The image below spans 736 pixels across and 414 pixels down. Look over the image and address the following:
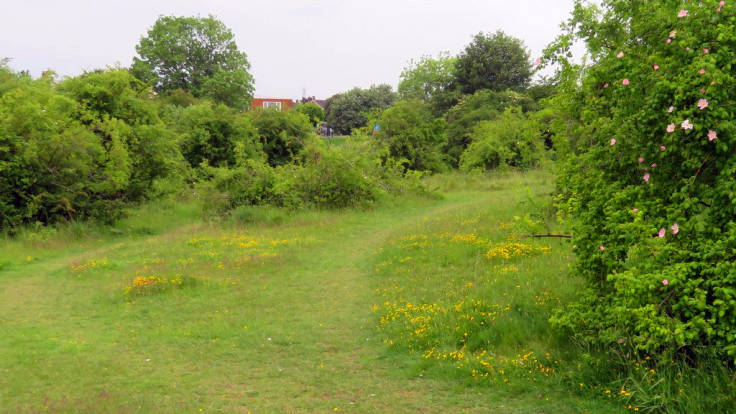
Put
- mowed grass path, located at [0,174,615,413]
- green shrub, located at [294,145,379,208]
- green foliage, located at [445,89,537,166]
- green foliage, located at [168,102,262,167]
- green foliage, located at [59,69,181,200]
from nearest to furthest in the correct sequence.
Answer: mowed grass path, located at [0,174,615,413]
green foliage, located at [59,69,181,200]
green shrub, located at [294,145,379,208]
green foliage, located at [168,102,262,167]
green foliage, located at [445,89,537,166]

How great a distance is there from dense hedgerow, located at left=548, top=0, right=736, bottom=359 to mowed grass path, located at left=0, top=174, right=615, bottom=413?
103cm

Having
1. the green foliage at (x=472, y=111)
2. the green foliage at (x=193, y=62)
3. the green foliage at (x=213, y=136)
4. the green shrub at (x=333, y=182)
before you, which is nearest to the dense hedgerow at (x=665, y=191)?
A: the green shrub at (x=333, y=182)

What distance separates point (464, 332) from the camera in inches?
271

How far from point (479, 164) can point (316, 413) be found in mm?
28195

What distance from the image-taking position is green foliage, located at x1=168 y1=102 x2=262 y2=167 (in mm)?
26766

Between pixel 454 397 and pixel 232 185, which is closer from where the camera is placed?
pixel 454 397

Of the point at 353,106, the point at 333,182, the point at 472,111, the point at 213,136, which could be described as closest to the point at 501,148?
the point at 472,111

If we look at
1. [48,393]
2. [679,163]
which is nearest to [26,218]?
[48,393]

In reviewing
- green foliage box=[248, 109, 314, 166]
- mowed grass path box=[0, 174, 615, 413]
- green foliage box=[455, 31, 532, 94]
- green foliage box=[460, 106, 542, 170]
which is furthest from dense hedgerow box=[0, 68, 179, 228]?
green foliage box=[455, 31, 532, 94]

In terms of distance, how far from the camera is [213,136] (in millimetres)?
27359

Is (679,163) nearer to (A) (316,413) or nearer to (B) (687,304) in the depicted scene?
(B) (687,304)

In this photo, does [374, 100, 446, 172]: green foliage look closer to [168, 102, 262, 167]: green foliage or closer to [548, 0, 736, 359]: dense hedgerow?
[168, 102, 262, 167]: green foliage

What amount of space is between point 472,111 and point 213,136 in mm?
19412

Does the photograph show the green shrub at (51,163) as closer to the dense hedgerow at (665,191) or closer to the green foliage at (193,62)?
the dense hedgerow at (665,191)
